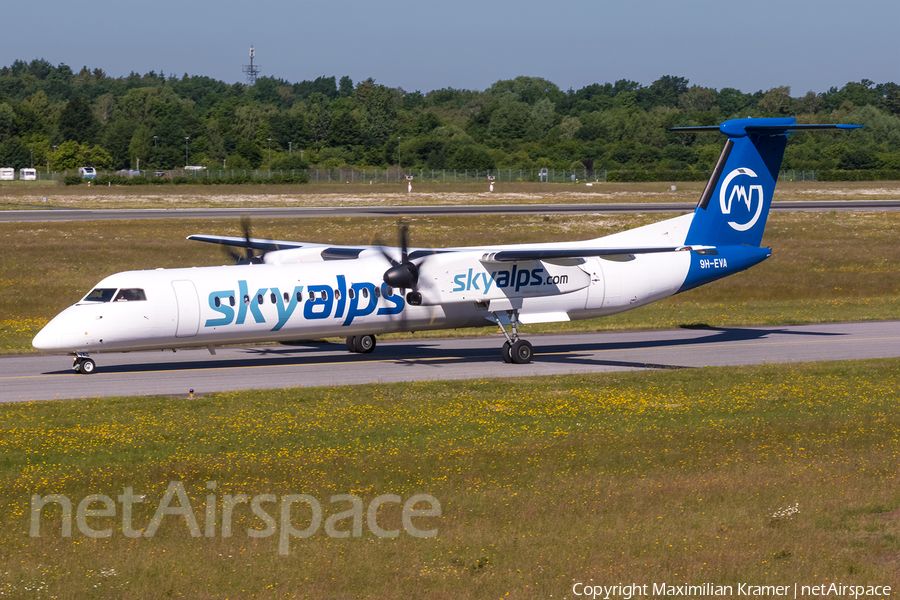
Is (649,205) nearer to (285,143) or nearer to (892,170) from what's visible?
(892,170)

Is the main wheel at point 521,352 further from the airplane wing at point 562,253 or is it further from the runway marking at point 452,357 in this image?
the airplane wing at point 562,253

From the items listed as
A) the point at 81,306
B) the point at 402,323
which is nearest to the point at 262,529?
the point at 81,306

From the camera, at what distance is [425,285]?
27312 millimetres

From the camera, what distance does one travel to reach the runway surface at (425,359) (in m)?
24.2

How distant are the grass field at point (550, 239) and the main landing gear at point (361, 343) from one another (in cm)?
591

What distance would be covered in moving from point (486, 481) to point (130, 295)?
41.8ft

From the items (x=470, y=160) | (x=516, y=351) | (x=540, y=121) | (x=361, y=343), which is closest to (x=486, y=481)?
(x=516, y=351)

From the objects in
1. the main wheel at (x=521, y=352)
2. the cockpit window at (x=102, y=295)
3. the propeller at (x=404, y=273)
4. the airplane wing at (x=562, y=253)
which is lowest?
the main wheel at (x=521, y=352)

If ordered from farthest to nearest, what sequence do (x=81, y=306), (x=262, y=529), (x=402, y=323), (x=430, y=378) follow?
1. (x=402, y=323)
2. (x=430, y=378)
3. (x=81, y=306)
4. (x=262, y=529)

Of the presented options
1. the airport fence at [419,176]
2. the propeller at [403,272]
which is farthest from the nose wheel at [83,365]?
the airport fence at [419,176]

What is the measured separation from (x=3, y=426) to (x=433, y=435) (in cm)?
827

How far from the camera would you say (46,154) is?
150375 millimetres

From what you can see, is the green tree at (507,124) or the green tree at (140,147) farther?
the green tree at (507,124)

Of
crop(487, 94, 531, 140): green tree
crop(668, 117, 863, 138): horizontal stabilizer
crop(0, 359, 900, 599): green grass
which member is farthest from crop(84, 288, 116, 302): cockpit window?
crop(487, 94, 531, 140): green tree
